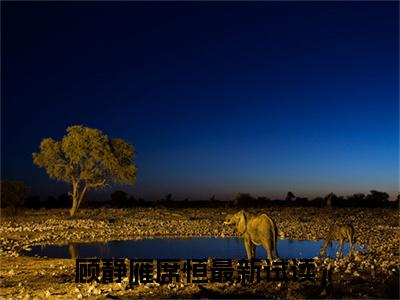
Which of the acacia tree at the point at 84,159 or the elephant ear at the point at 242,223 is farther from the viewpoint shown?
the acacia tree at the point at 84,159

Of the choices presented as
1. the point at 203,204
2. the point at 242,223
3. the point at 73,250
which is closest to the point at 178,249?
Result: the point at 73,250

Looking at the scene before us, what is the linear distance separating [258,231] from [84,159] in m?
32.4

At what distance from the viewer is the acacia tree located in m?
43.4

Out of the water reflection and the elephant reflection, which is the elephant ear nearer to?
the water reflection

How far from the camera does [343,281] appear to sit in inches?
454

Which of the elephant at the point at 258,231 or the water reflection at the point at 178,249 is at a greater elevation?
the elephant at the point at 258,231

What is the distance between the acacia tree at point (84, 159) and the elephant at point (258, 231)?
30710mm

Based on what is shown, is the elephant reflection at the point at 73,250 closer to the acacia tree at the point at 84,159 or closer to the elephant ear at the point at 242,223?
the elephant ear at the point at 242,223

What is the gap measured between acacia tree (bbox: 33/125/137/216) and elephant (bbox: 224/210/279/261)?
3071 cm

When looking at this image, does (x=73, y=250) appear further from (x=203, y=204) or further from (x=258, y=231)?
(x=203, y=204)

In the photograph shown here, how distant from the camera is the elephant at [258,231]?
539 inches

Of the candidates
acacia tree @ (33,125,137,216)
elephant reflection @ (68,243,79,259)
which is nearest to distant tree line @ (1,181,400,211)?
acacia tree @ (33,125,137,216)

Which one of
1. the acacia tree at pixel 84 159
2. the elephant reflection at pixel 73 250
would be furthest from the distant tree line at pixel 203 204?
the elephant reflection at pixel 73 250

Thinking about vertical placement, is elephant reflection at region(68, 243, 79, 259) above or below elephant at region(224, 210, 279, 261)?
below
